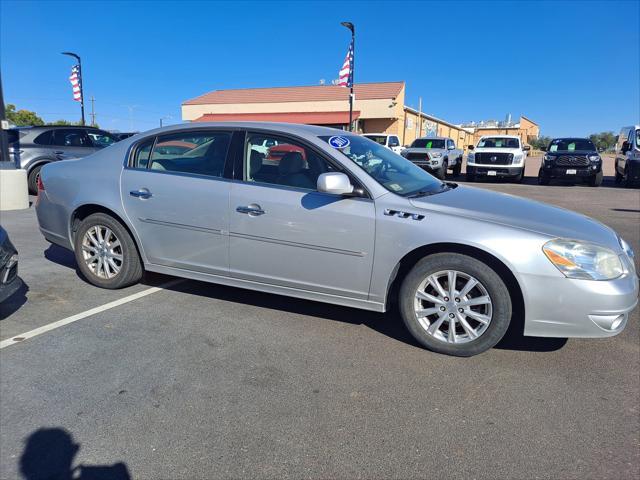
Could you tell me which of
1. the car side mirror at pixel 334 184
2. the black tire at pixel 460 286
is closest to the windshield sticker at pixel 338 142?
the car side mirror at pixel 334 184

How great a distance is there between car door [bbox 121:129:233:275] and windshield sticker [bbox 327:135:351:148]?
0.88 m

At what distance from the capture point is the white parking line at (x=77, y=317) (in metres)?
3.55

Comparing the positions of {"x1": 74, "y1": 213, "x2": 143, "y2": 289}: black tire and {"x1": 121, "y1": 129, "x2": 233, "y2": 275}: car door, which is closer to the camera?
{"x1": 121, "y1": 129, "x2": 233, "y2": 275}: car door

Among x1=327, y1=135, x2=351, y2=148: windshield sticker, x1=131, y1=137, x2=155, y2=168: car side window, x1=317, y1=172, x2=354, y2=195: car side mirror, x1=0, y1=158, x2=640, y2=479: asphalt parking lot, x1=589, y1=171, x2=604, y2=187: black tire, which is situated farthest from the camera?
x1=589, y1=171, x2=604, y2=187: black tire

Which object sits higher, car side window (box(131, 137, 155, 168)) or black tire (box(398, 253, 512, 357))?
car side window (box(131, 137, 155, 168))

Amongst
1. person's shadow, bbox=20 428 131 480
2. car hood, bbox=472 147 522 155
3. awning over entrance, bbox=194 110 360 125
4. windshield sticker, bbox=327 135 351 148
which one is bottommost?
person's shadow, bbox=20 428 131 480

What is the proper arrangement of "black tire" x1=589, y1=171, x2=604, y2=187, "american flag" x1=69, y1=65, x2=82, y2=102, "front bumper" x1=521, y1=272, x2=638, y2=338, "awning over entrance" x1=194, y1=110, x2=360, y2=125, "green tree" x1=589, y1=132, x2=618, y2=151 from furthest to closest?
"green tree" x1=589, y1=132, x2=618, y2=151, "awning over entrance" x1=194, y1=110, x2=360, y2=125, "american flag" x1=69, y1=65, x2=82, y2=102, "black tire" x1=589, y1=171, x2=604, y2=187, "front bumper" x1=521, y1=272, x2=638, y2=338

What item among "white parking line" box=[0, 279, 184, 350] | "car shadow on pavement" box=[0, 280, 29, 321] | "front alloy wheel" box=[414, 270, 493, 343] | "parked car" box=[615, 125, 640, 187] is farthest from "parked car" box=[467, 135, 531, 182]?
"car shadow on pavement" box=[0, 280, 29, 321]

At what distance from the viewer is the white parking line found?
140 inches

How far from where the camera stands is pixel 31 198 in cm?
1066

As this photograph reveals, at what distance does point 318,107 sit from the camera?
121ft

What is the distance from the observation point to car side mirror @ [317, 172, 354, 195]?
335 centimetres

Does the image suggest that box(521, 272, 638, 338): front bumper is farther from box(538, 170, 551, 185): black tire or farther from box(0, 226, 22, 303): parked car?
box(538, 170, 551, 185): black tire

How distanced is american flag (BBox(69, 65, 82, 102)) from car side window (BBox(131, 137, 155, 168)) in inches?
973
